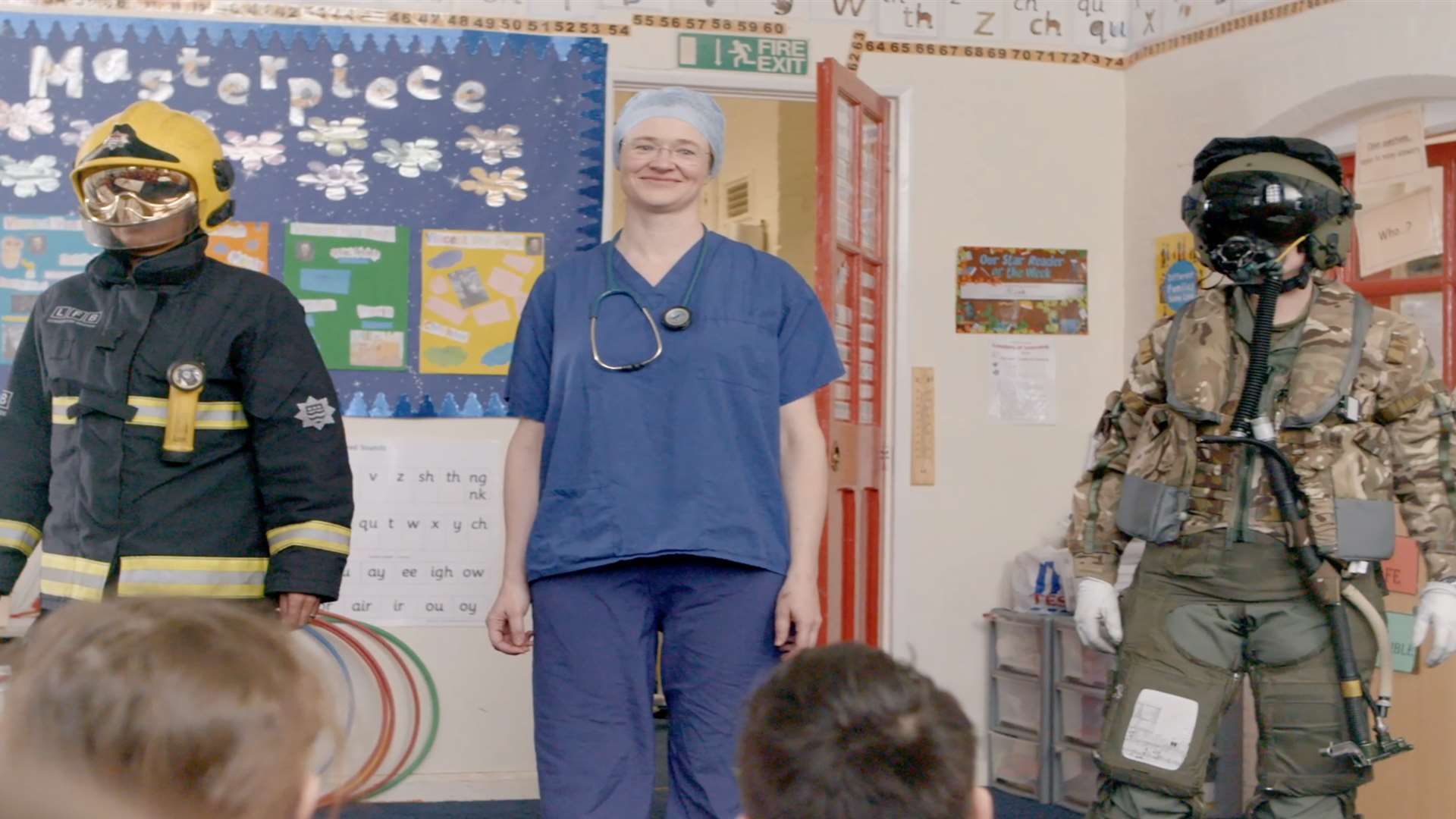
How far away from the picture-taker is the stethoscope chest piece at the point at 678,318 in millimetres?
2469

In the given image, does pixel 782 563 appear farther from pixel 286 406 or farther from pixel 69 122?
pixel 69 122

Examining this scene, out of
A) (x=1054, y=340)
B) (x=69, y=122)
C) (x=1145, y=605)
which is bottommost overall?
(x=1145, y=605)

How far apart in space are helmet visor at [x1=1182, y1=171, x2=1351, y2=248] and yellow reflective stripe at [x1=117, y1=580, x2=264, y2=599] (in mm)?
1685

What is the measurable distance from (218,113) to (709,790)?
9.18 feet

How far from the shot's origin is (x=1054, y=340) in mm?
4824

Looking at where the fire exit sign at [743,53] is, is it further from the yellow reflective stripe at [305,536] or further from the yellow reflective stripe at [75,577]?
the yellow reflective stripe at [75,577]

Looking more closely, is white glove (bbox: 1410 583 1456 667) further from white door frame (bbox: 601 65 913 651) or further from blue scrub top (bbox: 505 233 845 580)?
white door frame (bbox: 601 65 913 651)

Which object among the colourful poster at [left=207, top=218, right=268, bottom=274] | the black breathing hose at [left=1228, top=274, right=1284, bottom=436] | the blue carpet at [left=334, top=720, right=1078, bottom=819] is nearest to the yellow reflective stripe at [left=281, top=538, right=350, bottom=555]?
the black breathing hose at [left=1228, top=274, right=1284, bottom=436]

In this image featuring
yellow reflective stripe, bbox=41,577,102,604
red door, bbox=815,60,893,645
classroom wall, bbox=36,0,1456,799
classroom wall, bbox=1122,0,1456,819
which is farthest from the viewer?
classroom wall, bbox=36,0,1456,799

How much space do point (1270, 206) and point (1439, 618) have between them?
0.73 m

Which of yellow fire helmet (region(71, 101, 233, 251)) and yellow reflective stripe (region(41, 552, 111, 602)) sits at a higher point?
yellow fire helmet (region(71, 101, 233, 251))

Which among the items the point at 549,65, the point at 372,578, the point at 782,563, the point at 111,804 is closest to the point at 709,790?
the point at 782,563

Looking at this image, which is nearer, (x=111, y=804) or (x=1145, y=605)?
(x=111, y=804)

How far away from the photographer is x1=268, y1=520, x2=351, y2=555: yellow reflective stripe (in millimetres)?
2402
